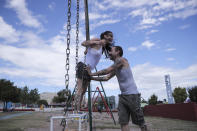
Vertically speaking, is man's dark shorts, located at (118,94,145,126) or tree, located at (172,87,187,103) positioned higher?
man's dark shorts, located at (118,94,145,126)

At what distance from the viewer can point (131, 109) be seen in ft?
9.23

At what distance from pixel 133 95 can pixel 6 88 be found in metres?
31.8

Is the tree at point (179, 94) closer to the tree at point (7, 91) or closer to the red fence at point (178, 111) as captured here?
the red fence at point (178, 111)

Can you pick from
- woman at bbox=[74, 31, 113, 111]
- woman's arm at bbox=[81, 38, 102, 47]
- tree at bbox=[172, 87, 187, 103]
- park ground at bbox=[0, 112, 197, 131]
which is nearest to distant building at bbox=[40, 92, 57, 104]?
tree at bbox=[172, 87, 187, 103]

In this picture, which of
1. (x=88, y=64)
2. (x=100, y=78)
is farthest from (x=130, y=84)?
(x=88, y=64)

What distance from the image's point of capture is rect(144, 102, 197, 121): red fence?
9.94 m

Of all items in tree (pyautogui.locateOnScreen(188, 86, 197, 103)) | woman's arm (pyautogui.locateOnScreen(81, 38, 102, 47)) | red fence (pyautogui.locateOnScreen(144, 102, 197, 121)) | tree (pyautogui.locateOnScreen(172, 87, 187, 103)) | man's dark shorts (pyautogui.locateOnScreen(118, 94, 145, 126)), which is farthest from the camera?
tree (pyautogui.locateOnScreen(172, 87, 187, 103))

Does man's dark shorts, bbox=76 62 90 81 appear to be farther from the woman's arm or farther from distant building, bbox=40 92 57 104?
distant building, bbox=40 92 57 104

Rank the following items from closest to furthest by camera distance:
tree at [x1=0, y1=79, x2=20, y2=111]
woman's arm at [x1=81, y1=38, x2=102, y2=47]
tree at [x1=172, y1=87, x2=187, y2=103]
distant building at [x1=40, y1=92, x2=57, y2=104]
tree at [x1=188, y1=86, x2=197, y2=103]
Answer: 1. woman's arm at [x1=81, y1=38, x2=102, y2=47]
2. tree at [x1=188, y1=86, x2=197, y2=103]
3. tree at [x1=0, y1=79, x2=20, y2=111]
4. tree at [x1=172, y1=87, x2=187, y2=103]
5. distant building at [x1=40, y1=92, x2=57, y2=104]

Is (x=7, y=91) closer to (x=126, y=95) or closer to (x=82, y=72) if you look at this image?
(x=82, y=72)

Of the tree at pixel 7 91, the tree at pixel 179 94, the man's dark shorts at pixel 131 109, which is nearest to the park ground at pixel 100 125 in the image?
the man's dark shorts at pixel 131 109

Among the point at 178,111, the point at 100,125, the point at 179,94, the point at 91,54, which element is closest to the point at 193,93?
the point at 178,111

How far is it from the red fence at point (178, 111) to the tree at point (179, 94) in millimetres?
26766

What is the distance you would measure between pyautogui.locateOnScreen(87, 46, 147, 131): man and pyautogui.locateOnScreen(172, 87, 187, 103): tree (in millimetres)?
41019
